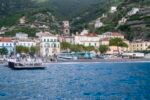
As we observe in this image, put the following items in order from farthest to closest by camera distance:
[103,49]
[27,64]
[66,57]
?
[103,49], [66,57], [27,64]

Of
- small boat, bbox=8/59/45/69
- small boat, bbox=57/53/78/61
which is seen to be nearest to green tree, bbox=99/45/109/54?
small boat, bbox=57/53/78/61

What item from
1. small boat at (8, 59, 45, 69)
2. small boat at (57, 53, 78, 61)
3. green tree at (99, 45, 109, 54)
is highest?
green tree at (99, 45, 109, 54)

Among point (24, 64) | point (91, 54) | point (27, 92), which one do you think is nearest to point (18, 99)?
point (27, 92)

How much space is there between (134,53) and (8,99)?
Result: 138089 mm

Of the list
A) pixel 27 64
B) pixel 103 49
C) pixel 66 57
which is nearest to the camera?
pixel 27 64

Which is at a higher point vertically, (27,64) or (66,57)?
(66,57)

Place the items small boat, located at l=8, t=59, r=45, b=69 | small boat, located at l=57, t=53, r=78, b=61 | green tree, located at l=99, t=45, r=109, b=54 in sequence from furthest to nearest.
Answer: green tree, located at l=99, t=45, r=109, b=54, small boat, located at l=57, t=53, r=78, b=61, small boat, located at l=8, t=59, r=45, b=69

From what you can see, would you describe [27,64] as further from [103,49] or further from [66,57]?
[103,49]

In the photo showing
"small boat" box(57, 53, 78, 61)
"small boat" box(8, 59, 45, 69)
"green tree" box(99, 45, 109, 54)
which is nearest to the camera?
"small boat" box(8, 59, 45, 69)

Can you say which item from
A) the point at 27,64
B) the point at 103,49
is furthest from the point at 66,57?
the point at 27,64

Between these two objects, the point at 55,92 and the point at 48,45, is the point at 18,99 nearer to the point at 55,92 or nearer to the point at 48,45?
the point at 55,92

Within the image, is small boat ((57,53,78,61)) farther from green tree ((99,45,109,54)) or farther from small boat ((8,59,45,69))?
small boat ((8,59,45,69))

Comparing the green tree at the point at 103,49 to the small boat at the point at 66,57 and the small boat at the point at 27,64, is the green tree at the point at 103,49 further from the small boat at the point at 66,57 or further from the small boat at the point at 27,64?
the small boat at the point at 27,64

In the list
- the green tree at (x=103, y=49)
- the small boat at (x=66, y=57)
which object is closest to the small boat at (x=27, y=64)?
the small boat at (x=66, y=57)
